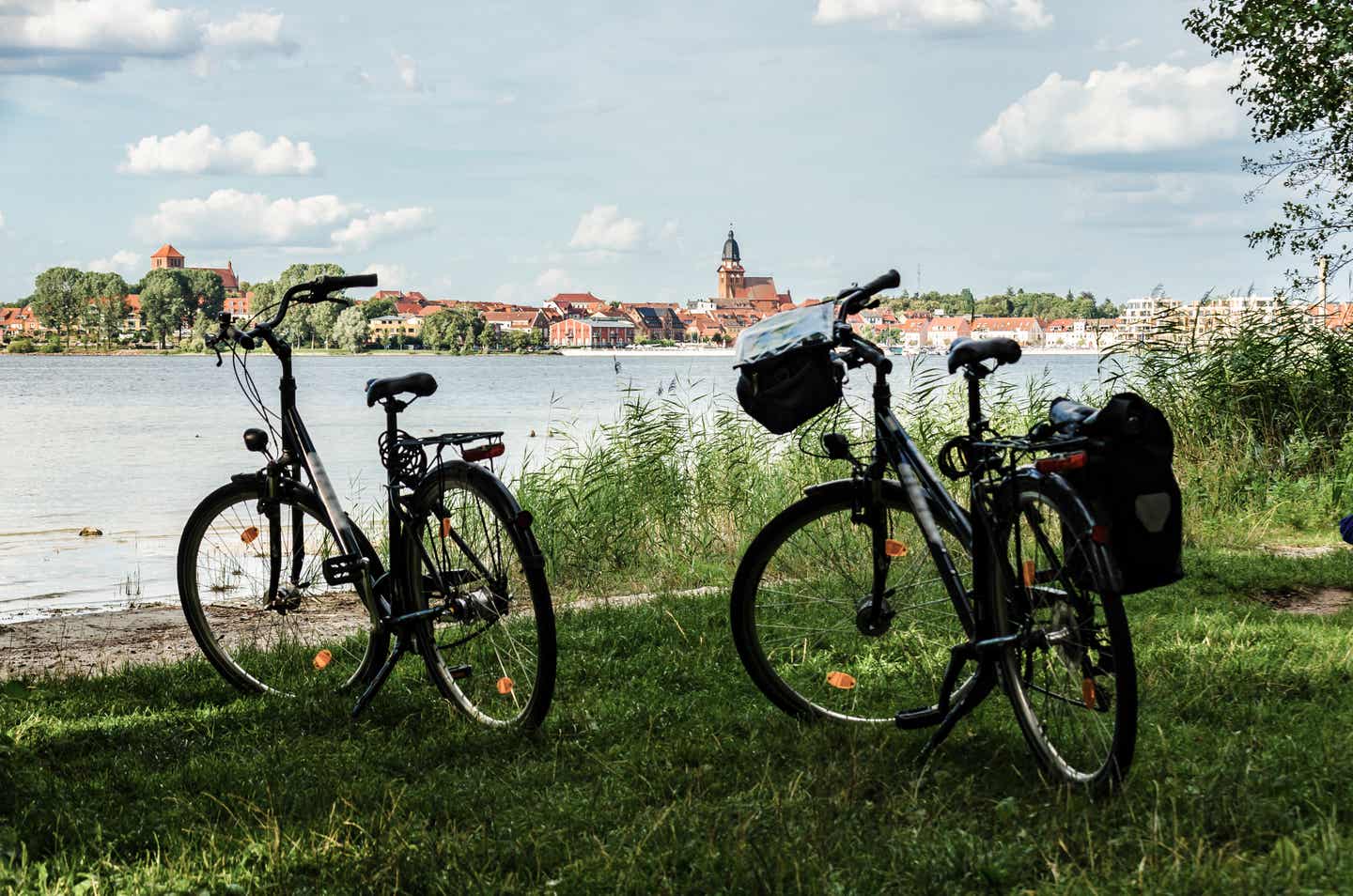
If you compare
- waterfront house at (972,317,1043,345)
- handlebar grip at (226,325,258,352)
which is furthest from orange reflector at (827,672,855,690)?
waterfront house at (972,317,1043,345)

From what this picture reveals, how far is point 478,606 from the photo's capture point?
397 cm

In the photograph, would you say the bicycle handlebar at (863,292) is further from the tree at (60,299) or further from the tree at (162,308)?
the tree at (60,299)

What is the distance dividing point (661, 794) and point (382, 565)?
1.51 m

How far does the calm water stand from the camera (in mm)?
10727

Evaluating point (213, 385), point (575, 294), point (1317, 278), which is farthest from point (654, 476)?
point (575, 294)

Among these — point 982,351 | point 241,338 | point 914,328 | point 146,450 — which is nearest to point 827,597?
point 982,351

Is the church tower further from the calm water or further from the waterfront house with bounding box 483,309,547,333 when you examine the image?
the calm water

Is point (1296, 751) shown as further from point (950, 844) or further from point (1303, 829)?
point (950, 844)

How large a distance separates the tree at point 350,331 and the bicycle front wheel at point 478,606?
8791cm

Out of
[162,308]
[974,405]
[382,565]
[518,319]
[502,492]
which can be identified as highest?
[518,319]

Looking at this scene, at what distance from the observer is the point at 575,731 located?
13.1 feet

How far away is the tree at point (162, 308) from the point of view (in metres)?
97.9

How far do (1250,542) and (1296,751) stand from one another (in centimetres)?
452

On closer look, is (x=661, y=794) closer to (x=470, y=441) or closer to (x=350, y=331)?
Answer: (x=470, y=441)
